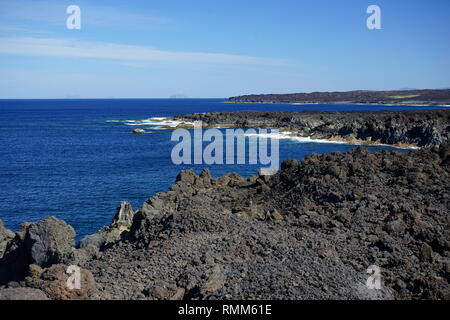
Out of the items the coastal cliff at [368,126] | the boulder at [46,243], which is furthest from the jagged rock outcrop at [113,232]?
the coastal cliff at [368,126]

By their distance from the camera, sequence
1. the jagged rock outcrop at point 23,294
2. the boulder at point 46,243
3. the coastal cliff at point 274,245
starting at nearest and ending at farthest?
the jagged rock outcrop at point 23,294
the coastal cliff at point 274,245
the boulder at point 46,243

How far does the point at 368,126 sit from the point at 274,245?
57778mm

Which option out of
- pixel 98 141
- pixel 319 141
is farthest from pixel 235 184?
→ pixel 98 141

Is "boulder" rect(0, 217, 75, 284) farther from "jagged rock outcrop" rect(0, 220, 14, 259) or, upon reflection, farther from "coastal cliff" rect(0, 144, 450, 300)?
"jagged rock outcrop" rect(0, 220, 14, 259)

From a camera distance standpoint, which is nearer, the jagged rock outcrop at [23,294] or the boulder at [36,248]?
the jagged rock outcrop at [23,294]

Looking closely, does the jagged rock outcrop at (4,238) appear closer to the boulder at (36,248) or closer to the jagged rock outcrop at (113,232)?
the boulder at (36,248)

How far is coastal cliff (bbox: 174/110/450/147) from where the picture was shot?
6025cm

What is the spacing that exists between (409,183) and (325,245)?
31.2 ft

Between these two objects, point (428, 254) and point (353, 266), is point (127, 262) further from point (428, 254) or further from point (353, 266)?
point (428, 254)

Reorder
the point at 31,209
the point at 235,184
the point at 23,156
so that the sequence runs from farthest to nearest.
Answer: the point at 23,156
the point at 31,209
the point at 235,184

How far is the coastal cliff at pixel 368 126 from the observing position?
60250 millimetres

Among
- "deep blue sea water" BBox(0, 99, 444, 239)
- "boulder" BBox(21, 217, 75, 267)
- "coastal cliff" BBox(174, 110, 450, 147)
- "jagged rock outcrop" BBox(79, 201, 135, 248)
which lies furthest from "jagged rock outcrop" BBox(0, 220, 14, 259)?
"coastal cliff" BBox(174, 110, 450, 147)

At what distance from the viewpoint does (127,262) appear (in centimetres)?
1361

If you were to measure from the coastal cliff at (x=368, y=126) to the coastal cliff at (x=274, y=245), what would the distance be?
3925cm
